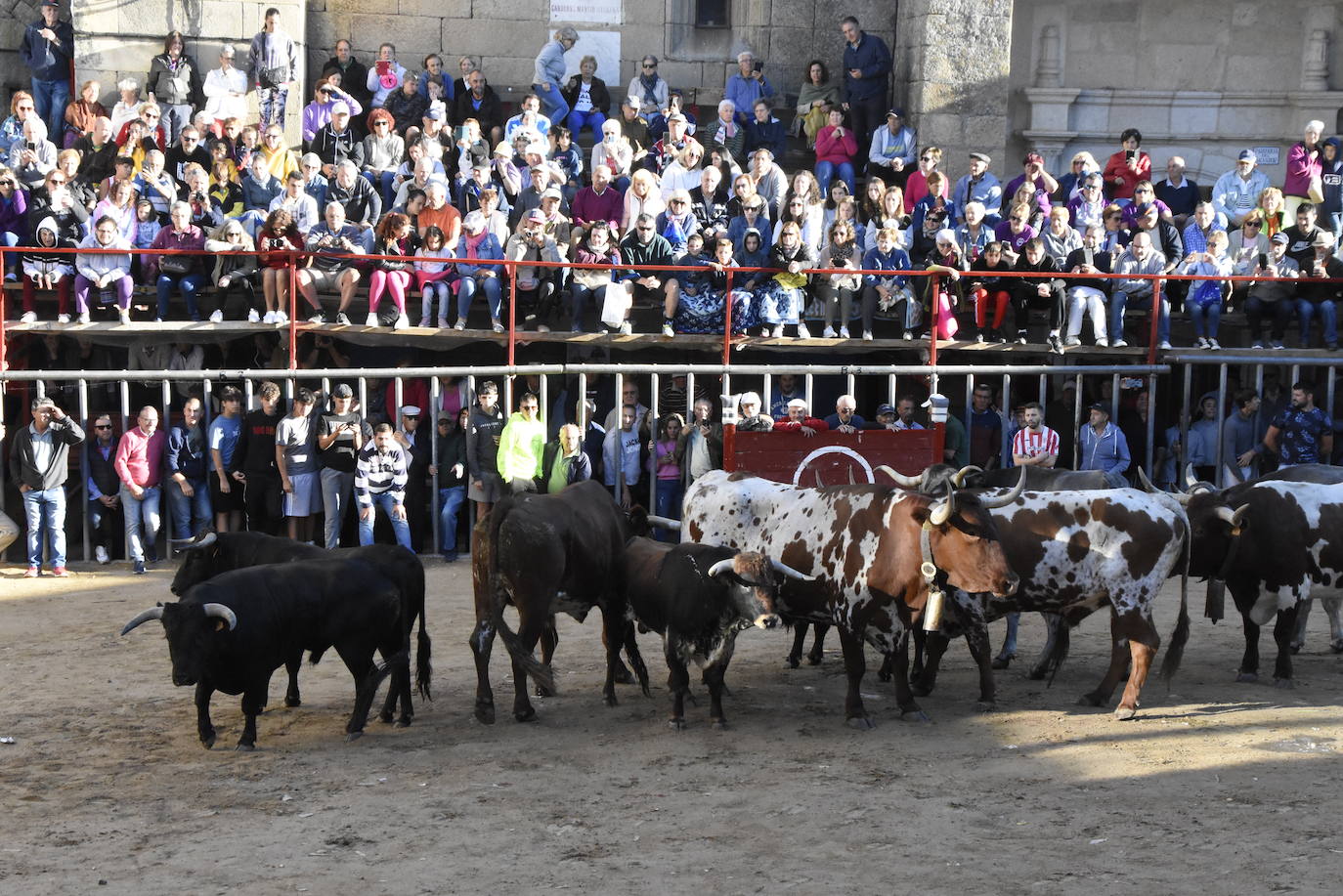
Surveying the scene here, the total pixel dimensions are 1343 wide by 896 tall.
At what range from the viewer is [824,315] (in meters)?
16.8

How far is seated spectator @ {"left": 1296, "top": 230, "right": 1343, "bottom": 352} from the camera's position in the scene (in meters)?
16.4

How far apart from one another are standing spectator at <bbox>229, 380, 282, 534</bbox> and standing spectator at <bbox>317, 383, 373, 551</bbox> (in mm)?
436

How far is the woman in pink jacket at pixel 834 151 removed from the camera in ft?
63.0

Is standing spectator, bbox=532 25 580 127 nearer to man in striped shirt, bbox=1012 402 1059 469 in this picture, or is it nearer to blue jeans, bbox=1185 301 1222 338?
man in striped shirt, bbox=1012 402 1059 469

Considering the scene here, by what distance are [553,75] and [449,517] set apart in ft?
22.7

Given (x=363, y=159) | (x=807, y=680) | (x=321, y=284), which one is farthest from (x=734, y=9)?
(x=807, y=680)

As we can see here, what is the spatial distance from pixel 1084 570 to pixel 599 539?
3105 millimetres

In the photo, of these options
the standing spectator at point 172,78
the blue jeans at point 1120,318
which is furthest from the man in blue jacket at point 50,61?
the blue jeans at point 1120,318

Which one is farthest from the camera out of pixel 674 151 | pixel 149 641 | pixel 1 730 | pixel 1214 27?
pixel 1214 27

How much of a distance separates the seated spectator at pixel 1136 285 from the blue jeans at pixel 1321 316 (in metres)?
1.27

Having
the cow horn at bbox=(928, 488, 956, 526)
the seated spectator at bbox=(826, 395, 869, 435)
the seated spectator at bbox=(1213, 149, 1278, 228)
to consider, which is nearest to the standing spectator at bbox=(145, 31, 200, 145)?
the seated spectator at bbox=(826, 395, 869, 435)

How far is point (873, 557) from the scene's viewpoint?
10484 millimetres

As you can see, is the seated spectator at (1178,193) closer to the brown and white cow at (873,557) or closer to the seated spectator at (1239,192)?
the seated spectator at (1239,192)

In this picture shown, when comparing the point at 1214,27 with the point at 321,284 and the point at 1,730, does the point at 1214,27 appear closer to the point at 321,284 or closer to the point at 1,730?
the point at 321,284
